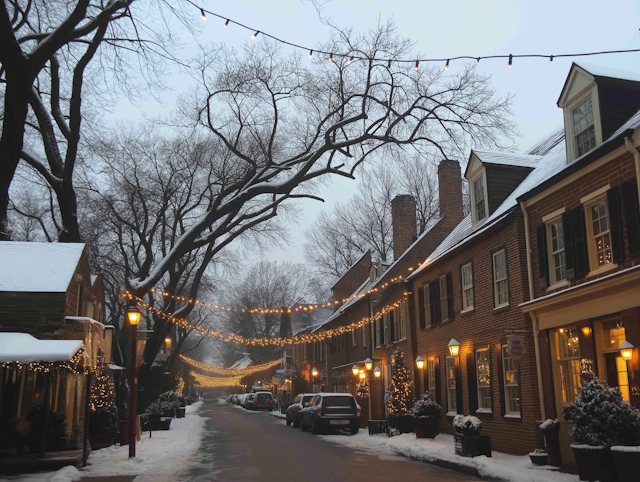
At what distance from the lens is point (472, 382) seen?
60.6 ft

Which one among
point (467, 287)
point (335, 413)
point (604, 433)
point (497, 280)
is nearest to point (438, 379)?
point (467, 287)

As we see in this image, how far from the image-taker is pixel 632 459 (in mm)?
9602

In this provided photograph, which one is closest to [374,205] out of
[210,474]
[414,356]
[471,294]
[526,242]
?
[414,356]

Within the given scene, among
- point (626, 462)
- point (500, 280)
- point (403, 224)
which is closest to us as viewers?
point (626, 462)

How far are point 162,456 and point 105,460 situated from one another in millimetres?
1543

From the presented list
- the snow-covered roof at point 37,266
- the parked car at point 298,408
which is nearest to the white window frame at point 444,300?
the parked car at point 298,408

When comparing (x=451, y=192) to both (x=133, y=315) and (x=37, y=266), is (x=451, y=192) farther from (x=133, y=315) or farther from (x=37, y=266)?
(x=37, y=266)

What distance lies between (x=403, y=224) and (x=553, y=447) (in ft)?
66.8

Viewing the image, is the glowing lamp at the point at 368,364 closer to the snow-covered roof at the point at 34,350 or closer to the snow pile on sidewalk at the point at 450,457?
the snow pile on sidewalk at the point at 450,457

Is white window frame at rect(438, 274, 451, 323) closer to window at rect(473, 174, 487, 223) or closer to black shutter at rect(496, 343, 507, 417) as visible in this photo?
window at rect(473, 174, 487, 223)

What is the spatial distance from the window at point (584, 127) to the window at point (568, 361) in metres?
4.04

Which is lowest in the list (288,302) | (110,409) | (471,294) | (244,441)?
(244,441)

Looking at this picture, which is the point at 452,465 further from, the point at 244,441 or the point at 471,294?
the point at 244,441

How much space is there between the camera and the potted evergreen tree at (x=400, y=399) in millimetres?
22172
